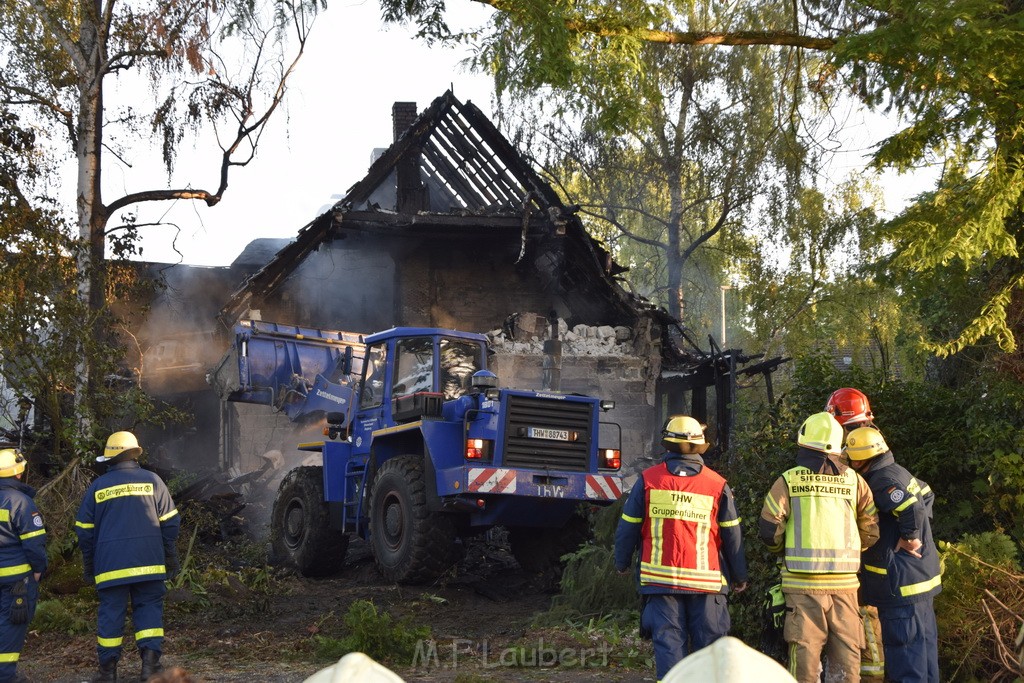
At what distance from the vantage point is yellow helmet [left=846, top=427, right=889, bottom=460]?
6137 millimetres

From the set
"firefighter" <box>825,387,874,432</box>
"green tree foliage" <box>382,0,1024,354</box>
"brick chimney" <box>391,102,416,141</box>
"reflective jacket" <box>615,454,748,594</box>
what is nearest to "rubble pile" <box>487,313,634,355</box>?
"brick chimney" <box>391,102,416,141</box>

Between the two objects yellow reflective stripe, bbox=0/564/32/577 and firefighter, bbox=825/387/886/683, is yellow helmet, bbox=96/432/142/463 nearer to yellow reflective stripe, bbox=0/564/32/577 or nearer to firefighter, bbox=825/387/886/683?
yellow reflective stripe, bbox=0/564/32/577

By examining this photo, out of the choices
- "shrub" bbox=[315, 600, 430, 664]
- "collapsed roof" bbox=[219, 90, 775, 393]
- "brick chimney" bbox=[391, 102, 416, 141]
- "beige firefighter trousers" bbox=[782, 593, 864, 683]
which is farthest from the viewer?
"brick chimney" bbox=[391, 102, 416, 141]

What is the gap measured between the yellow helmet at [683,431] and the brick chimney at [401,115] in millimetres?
17446

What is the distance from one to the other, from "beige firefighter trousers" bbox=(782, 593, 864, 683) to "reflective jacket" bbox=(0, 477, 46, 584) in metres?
4.74

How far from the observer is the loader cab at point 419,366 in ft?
40.1

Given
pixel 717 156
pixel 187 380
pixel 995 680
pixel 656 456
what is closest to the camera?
pixel 995 680

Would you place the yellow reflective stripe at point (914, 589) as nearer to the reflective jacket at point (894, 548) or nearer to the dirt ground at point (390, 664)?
the reflective jacket at point (894, 548)

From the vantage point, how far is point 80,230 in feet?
47.2

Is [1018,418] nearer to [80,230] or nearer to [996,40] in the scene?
[996,40]

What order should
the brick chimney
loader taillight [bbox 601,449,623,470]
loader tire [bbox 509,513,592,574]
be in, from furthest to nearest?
1. the brick chimney
2. loader tire [bbox 509,513,592,574]
3. loader taillight [bbox 601,449,623,470]

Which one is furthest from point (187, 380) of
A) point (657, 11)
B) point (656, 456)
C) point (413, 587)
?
point (657, 11)

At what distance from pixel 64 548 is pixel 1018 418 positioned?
8.78 metres

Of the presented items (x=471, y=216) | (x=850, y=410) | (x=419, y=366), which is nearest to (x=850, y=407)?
(x=850, y=410)
